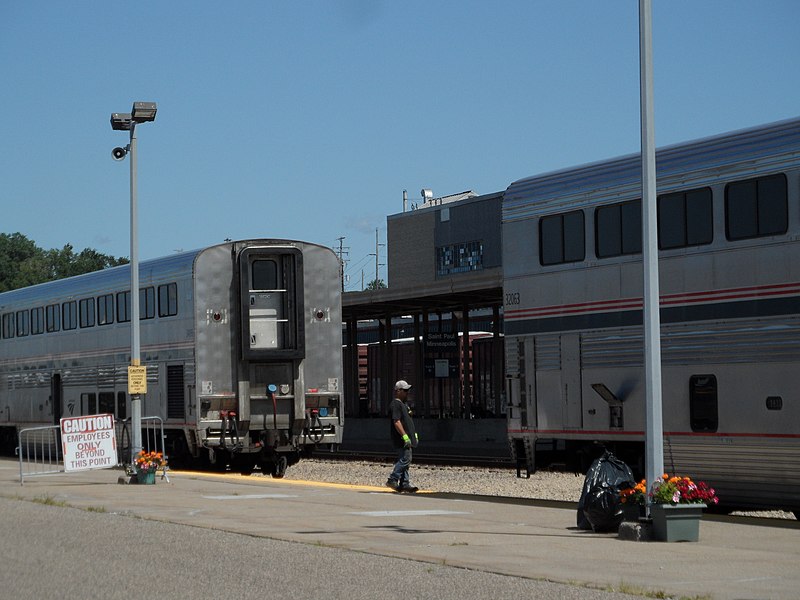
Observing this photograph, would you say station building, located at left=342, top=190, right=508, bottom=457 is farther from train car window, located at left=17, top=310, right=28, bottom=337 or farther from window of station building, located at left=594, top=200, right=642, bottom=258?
window of station building, located at left=594, top=200, right=642, bottom=258

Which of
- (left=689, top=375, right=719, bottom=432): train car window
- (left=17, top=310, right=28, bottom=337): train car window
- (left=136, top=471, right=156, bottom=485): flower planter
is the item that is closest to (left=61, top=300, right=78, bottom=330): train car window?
(left=17, top=310, right=28, bottom=337): train car window

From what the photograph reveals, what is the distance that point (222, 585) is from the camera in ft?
34.7

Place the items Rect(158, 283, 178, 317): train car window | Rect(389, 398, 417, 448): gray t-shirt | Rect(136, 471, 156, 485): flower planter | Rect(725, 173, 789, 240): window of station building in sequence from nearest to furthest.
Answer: Rect(725, 173, 789, 240): window of station building → Rect(389, 398, 417, 448): gray t-shirt → Rect(136, 471, 156, 485): flower planter → Rect(158, 283, 178, 317): train car window

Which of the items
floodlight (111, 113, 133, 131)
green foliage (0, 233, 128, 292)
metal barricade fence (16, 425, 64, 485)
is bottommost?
metal barricade fence (16, 425, 64, 485)

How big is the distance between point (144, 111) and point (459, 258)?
5155cm

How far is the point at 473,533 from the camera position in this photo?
568 inches

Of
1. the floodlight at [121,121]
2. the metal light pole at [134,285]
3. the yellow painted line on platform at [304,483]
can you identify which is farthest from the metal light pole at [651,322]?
the floodlight at [121,121]

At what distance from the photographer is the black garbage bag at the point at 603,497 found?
1450cm

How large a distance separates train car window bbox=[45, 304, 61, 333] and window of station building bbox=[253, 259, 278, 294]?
1022 cm

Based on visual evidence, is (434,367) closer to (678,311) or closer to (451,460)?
(451,460)

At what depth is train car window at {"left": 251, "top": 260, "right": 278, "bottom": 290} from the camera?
25.9m

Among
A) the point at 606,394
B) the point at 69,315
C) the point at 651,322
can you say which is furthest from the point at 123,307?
the point at 651,322

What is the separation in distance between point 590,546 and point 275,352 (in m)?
13.1

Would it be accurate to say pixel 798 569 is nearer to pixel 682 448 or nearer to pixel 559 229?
pixel 682 448
